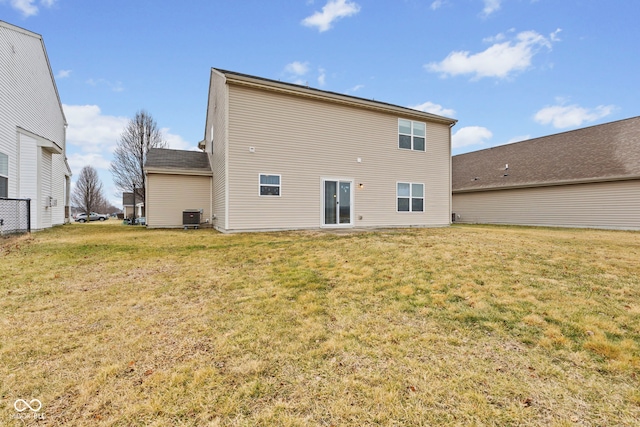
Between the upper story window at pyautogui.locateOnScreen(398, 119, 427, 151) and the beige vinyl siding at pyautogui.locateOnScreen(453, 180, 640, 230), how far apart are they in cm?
881

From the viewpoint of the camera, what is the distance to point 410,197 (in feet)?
44.9

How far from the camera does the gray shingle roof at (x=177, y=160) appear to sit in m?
13.7

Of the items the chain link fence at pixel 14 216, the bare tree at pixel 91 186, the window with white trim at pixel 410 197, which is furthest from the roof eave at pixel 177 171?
the bare tree at pixel 91 186

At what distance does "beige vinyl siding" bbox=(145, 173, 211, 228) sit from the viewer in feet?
43.9

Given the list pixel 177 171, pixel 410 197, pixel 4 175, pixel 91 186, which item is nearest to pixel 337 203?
pixel 410 197

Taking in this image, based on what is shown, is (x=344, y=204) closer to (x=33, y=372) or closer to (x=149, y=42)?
(x=33, y=372)

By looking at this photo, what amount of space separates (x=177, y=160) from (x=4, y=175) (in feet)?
20.1

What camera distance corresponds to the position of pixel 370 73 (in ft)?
62.3

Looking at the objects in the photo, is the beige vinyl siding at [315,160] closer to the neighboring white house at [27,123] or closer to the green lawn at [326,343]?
the green lawn at [326,343]

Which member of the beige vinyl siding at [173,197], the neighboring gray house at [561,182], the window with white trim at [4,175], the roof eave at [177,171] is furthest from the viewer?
the neighboring gray house at [561,182]

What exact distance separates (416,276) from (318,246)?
299 centimetres

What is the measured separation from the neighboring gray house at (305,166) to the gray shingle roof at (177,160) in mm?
91

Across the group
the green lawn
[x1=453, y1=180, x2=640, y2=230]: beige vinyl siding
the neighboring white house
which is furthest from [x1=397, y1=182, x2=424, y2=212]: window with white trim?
the neighboring white house

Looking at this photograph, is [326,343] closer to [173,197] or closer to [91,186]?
[173,197]
